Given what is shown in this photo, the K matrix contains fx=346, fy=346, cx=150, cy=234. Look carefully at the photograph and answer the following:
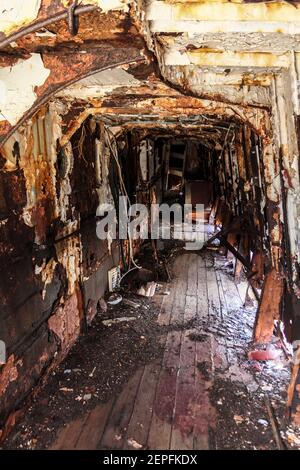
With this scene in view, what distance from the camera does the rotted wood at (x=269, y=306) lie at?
3211 mm

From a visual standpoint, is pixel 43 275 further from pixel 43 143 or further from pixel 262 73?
pixel 262 73

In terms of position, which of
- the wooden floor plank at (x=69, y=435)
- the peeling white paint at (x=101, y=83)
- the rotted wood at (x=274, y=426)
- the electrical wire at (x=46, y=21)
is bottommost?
the rotted wood at (x=274, y=426)

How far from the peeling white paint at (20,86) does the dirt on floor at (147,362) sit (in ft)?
6.83

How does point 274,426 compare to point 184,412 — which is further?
point 184,412

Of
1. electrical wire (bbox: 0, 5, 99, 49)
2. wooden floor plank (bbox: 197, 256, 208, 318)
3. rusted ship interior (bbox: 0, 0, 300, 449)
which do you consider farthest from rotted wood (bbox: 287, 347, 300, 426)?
electrical wire (bbox: 0, 5, 99, 49)

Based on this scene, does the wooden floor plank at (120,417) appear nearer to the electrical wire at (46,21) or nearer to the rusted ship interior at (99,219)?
the rusted ship interior at (99,219)

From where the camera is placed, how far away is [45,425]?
2469 millimetres

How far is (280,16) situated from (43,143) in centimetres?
199
